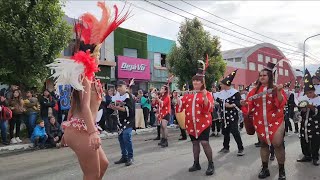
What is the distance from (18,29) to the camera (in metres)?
12.0

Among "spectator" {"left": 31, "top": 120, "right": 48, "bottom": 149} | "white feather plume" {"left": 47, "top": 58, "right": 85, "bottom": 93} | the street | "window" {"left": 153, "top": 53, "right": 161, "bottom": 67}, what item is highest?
"window" {"left": 153, "top": 53, "right": 161, "bottom": 67}

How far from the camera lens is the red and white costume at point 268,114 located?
589cm

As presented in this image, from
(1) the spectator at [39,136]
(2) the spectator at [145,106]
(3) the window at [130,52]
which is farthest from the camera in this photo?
(3) the window at [130,52]

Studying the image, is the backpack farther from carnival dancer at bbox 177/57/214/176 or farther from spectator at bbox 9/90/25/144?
carnival dancer at bbox 177/57/214/176

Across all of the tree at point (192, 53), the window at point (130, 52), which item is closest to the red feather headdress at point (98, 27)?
the tree at point (192, 53)

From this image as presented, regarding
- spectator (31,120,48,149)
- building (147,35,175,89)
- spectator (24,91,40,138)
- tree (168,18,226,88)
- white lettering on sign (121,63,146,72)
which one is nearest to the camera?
spectator (31,120,48,149)

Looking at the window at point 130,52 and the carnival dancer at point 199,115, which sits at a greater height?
the window at point 130,52

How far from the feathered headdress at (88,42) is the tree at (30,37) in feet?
27.8

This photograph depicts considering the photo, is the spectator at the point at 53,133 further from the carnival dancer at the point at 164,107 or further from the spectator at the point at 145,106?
the spectator at the point at 145,106

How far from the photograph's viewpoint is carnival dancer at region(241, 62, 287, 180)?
5.86 m

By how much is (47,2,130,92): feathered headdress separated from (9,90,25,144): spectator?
8064mm

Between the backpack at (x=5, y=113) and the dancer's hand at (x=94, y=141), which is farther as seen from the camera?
the backpack at (x=5, y=113)

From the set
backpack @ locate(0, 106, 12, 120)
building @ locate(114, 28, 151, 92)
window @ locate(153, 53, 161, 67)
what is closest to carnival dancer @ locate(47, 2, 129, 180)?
backpack @ locate(0, 106, 12, 120)

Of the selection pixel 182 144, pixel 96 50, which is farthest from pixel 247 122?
pixel 182 144
